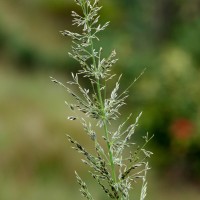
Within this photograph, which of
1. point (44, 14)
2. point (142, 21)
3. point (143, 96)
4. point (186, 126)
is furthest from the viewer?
point (44, 14)

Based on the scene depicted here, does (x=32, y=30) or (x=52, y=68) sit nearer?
(x=52, y=68)

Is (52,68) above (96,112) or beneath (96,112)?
beneath

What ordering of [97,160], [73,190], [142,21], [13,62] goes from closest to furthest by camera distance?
1. [97,160]
2. [73,190]
3. [13,62]
4. [142,21]

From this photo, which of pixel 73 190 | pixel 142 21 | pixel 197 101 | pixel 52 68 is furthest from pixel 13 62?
pixel 73 190

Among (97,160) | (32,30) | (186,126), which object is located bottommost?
(32,30)

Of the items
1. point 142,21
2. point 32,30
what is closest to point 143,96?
point 142,21

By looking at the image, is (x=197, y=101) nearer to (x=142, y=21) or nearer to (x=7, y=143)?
(x=7, y=143)

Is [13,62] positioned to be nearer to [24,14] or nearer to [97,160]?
[24,14]
